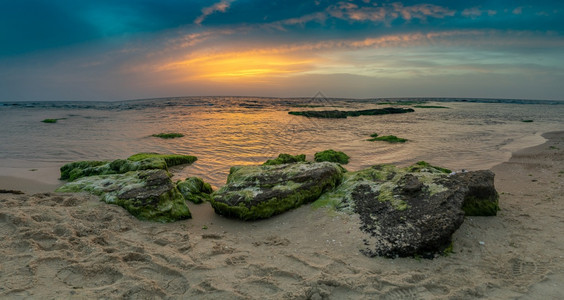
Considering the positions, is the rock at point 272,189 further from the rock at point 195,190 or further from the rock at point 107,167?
the rock at point 107,167

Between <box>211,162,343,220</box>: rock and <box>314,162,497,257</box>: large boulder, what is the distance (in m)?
0.34

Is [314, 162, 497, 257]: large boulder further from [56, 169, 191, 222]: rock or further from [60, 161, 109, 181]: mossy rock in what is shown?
[60, 161, 109, 181]: mossy rock

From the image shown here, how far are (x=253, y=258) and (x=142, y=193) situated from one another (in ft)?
10.6

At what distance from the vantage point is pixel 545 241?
466 cm

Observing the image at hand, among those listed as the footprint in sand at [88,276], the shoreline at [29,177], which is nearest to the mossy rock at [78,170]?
the shoreline at [29,177]

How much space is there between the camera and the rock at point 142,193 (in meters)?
5.84

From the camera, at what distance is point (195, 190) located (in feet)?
23.8

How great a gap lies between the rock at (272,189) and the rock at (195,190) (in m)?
0.71

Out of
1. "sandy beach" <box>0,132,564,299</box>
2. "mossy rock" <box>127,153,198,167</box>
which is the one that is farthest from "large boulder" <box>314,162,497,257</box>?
"mossy rock" <box>127,153,198,167</box>

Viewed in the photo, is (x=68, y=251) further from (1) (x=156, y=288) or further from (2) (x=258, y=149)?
(2) (x=258, y=149)

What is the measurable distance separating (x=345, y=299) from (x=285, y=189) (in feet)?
9.76

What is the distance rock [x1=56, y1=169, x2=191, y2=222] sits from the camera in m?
5.84

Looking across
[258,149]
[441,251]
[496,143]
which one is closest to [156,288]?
[441,251]

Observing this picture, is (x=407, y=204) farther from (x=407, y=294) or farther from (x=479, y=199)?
(x=407, y=294)
